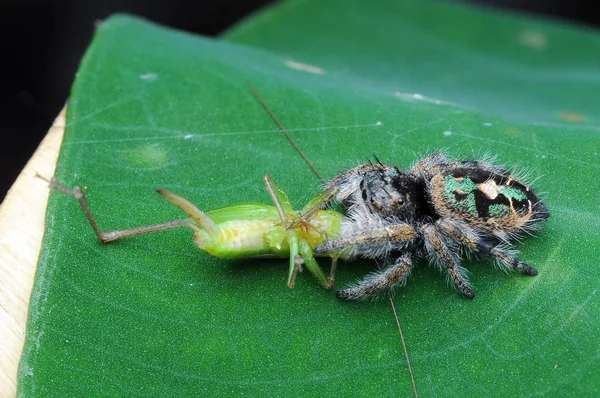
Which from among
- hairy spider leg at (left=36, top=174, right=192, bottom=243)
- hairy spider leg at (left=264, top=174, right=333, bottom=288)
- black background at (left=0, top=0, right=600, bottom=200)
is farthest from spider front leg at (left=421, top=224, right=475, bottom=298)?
black background at (left=0, top=0, right=600, bottom=200)

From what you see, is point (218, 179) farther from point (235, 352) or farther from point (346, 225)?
point (235, 352)

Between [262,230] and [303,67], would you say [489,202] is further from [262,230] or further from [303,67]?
[303,67]

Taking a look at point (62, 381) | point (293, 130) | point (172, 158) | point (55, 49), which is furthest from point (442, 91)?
point (55, 49)

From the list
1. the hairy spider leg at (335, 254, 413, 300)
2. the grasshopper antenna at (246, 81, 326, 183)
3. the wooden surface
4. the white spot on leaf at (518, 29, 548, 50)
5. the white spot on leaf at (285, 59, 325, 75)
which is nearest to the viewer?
the wooden surface

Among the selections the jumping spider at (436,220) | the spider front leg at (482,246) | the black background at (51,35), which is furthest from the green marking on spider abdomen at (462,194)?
the black background at (51,35)

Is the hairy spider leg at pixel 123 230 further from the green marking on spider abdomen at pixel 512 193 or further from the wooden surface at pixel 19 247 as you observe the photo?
the green marking on spider abdomen at pixel 512 193

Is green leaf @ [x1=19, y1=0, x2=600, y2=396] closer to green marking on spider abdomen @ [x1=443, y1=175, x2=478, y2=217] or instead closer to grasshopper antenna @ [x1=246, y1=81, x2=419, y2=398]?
grasshopper antenna @ [x1=246, y1=81, x2=419, y2=398]
